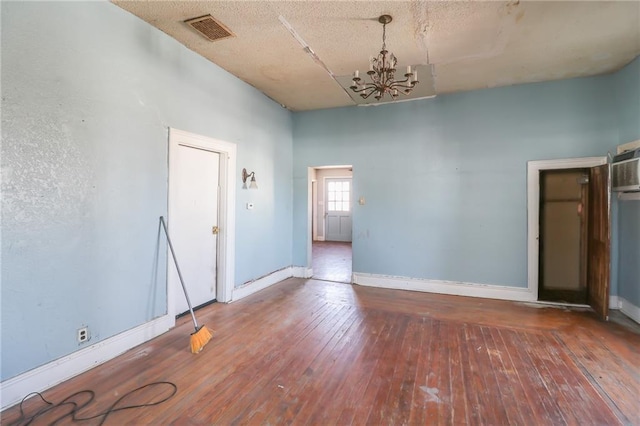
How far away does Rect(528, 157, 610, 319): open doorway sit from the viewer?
398cm

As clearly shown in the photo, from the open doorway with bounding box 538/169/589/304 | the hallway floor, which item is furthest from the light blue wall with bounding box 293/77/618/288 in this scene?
the hallway floor

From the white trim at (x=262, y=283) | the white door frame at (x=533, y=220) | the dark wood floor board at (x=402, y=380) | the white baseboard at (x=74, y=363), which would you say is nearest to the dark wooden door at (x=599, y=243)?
the white door frame at (x=533, y=220)

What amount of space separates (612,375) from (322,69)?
4265 mm

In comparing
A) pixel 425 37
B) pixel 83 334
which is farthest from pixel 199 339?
pixel 425 37

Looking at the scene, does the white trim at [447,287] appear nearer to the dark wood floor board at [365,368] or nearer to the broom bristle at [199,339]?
the dark wood floor board at [365,368]

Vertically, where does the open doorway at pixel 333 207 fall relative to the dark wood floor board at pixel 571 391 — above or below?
above

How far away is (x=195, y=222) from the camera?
3676 mm

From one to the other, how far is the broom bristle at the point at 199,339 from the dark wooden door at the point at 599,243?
4.52m

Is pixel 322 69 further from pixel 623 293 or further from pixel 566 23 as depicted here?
pixel 623 293

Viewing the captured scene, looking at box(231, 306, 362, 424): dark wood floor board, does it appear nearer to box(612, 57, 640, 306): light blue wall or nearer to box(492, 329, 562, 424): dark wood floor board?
box(492, 329, 562, 424): dark wood floor board

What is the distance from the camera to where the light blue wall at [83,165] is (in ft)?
6.59

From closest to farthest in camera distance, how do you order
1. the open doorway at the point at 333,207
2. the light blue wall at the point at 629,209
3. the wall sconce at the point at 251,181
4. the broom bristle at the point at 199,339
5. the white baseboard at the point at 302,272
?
the broom bristle at the point at 199,339 → the light blue wall at the point at 629,209 → the wall sconce at the point at 251,181 → the white baseboard at the point at 302,272 → the open doorway at the point at 333,207

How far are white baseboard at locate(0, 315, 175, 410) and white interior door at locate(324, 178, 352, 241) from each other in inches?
303

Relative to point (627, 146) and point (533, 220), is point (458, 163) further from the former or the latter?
point (627, 146)
